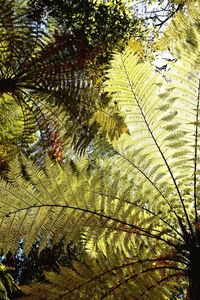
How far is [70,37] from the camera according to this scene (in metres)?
3.35

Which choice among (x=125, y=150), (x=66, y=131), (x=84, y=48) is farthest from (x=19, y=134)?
(x=125, y=150)

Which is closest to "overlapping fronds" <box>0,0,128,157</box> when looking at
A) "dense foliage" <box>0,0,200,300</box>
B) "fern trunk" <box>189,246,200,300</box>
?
"dense foliage" <box>0,0,200,300</box>

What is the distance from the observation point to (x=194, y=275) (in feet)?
5.79

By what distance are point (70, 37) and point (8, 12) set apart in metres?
0.58

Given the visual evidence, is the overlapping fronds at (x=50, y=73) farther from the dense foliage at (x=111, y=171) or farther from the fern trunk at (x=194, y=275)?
the fern trunk at (x=194, y=275)

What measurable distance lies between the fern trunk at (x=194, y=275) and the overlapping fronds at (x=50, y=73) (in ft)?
4.82

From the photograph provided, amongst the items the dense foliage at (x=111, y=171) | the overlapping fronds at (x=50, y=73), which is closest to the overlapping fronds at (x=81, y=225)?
the dense foliage at (x=111, y=171)

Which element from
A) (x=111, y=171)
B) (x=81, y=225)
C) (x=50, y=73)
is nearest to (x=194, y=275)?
(x=81, y=225)

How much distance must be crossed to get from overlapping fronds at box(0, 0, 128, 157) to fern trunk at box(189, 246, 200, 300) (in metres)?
1.47

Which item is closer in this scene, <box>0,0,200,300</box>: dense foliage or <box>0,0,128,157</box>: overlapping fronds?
<box>0,0,200,300</box>: dense foliage

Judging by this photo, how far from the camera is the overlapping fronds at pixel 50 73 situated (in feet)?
10.4

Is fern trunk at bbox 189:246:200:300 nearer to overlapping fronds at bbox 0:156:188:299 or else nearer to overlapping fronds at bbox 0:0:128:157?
overlapping fronds at bbox 0:156:188:299

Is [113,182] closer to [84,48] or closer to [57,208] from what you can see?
[57,208]

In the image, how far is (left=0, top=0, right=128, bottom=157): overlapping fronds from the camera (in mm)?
3180
